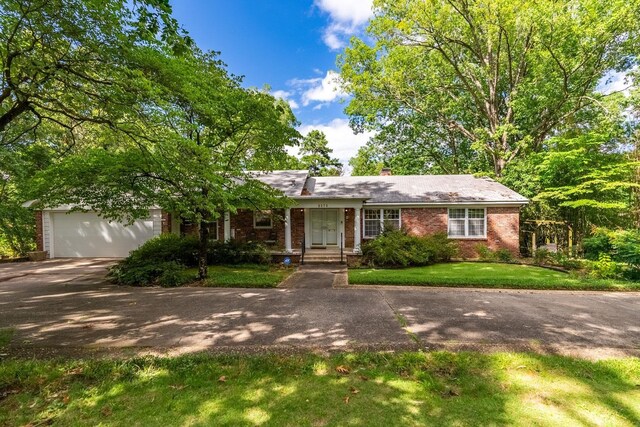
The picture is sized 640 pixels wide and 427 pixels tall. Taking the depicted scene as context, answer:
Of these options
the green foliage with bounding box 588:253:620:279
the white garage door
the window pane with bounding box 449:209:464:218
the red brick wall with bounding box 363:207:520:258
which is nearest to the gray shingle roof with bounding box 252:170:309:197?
the red brick wall with bounding box 363:207:520:258

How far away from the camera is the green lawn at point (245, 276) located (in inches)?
360

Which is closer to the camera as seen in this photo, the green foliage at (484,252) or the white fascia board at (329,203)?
the white fascia board at (329,203)

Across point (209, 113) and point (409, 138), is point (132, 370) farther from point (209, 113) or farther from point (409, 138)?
point (409, 138)

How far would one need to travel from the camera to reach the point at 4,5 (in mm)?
Answer: 4363

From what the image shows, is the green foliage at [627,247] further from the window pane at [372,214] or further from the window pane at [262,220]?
the window pane at [262,220]

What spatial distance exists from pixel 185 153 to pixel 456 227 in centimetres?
1298

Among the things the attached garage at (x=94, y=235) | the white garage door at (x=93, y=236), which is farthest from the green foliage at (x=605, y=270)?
the white garage door at (x=93, y=236)

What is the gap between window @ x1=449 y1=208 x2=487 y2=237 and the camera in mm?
14883

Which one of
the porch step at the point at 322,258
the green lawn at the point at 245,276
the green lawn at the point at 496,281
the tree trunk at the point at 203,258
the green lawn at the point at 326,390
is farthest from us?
the porch step at the point at 322,258

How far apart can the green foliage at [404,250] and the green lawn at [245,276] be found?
3.57m

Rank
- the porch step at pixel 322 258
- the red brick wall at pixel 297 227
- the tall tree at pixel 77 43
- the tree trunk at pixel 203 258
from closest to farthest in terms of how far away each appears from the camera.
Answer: the tall tree at pixel 77 43
the tree trunk at pixel 203 258
the porch step at pixel 322 258
the red brick wall at pixel 297 227

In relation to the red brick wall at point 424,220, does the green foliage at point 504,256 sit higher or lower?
lower

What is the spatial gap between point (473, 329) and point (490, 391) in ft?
7.09

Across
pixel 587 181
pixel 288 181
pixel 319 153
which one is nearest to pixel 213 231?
pixel 288 181
